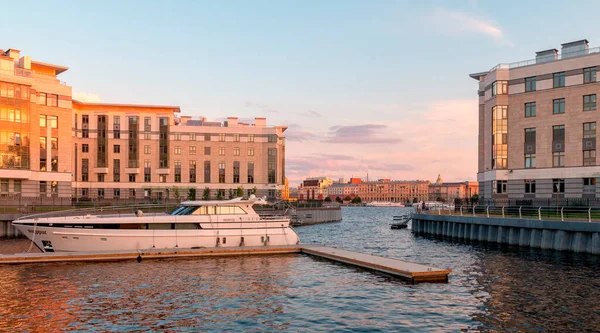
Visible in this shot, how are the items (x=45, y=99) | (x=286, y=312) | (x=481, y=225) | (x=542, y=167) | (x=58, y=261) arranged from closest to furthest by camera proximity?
(x=286, y=312)
(x=58, y=261)
(x=481, y=225)
(x=542, y=167)
(x=45, y=99)

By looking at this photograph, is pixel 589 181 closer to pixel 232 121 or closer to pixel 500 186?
pixel 500 186

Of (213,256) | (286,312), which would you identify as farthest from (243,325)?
(213,256)

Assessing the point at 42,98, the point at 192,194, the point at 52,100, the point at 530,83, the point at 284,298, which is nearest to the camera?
the point at 284,298

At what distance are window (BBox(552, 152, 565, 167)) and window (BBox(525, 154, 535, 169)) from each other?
223 centimetres

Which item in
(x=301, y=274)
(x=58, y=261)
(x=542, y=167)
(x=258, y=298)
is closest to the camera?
(x=258, y=298)

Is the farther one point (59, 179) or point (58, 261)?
point (59, 179)

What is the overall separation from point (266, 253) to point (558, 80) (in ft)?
145

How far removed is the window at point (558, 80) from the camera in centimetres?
5969

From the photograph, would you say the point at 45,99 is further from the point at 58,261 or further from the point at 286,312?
the point at 286,312

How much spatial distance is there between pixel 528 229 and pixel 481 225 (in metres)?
6.28

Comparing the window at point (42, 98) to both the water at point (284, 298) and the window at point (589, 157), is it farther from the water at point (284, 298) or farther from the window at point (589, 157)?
the window at point (589, 157)

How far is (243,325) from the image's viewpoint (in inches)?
692

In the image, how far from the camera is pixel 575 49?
60.6 metres

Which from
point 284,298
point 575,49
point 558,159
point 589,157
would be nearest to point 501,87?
point 575,49
